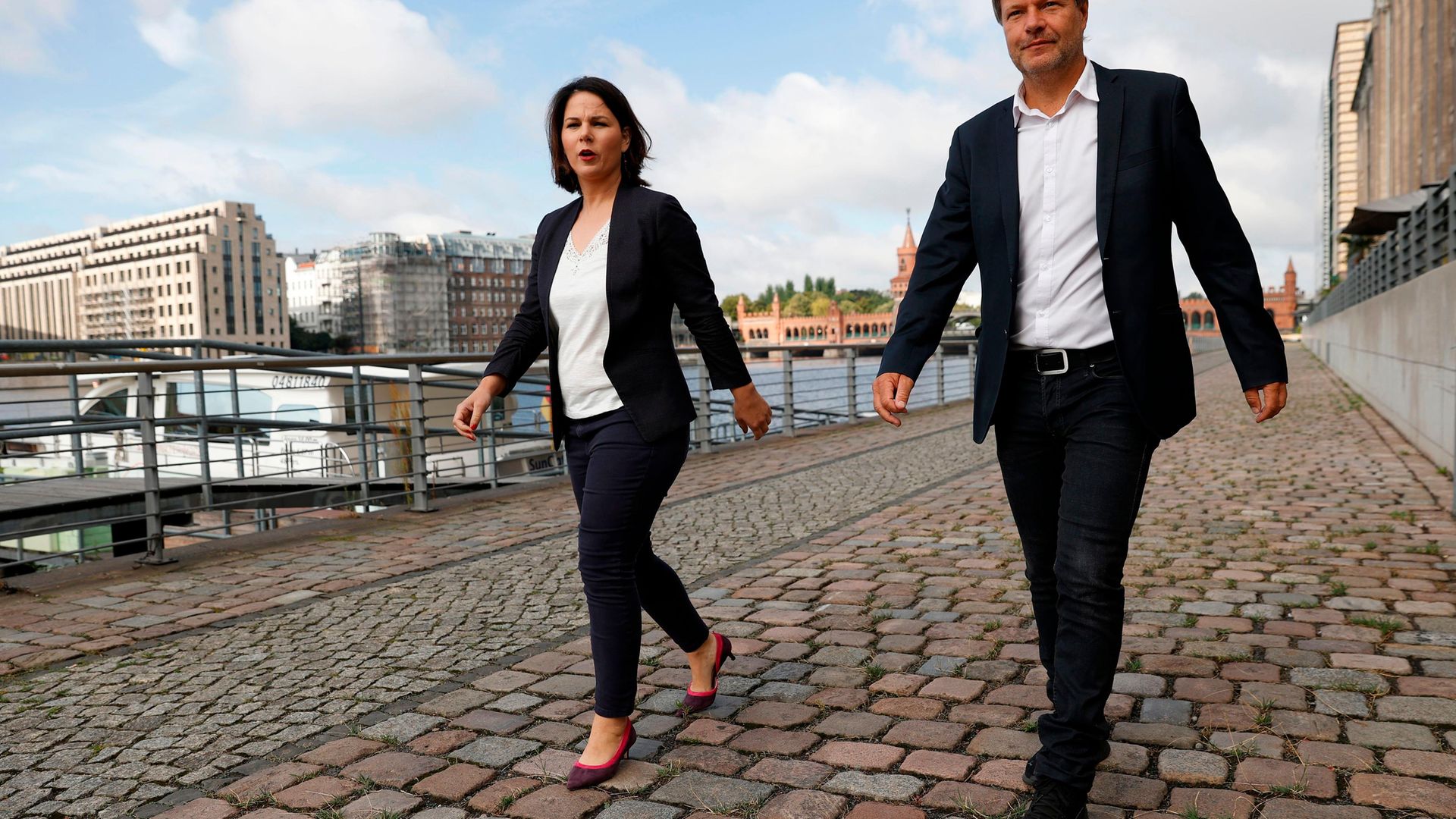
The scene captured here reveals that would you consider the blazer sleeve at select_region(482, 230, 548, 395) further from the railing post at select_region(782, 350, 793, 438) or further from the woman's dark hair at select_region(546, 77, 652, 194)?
the railing post at select_region(782, 350, 793, 438)

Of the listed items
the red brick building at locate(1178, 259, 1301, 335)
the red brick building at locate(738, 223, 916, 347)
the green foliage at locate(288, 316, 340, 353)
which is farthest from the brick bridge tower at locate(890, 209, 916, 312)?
the green foliage at locate(288, 316, 340, 353)

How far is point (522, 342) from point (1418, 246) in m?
10.9

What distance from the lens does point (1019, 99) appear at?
2660mm

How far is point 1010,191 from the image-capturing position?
8.53ft

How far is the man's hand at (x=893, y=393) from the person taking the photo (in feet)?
8.73

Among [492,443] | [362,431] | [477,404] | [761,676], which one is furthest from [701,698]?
[492,443]

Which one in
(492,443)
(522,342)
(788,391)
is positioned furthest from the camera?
(788,391)

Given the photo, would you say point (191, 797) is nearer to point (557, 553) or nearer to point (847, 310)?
point (557, 553)

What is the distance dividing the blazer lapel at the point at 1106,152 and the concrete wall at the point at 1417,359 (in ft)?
17.7

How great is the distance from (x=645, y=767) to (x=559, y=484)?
6.66m

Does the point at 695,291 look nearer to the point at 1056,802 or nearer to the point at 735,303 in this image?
the point at 1056,802

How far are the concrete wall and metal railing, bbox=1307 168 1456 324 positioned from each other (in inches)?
7.9

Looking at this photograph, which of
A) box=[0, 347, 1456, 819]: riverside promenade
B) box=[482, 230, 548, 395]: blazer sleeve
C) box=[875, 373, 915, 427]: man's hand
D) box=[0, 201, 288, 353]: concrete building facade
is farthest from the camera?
box=[0, 201, 288, 353]: concrete building facade

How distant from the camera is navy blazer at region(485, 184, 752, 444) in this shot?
2916 millimetres
